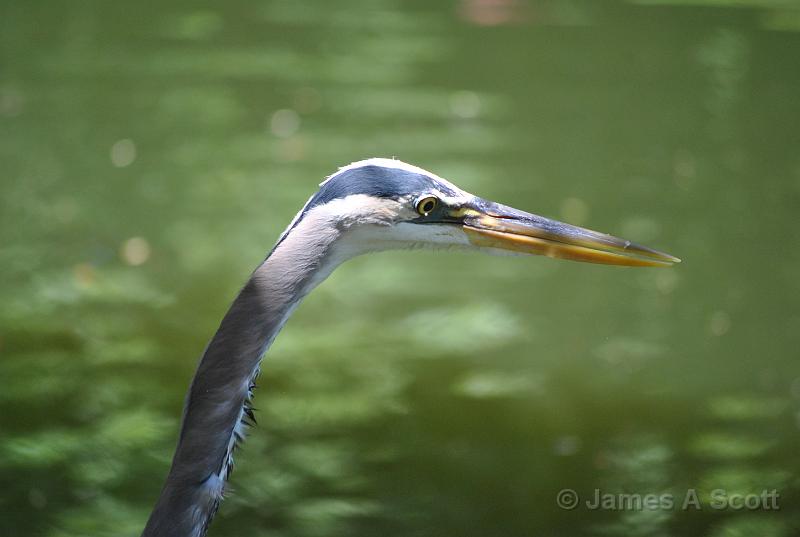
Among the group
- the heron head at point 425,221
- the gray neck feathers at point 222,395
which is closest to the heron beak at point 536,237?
the heron head at point 425,221

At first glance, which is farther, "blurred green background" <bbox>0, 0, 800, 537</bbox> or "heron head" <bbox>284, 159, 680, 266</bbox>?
"blurred green background" <bbox>0, 0, 800, 537</bbox>

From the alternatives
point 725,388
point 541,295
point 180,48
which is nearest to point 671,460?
point 725,388

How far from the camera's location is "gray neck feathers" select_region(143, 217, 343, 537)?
2635 mm

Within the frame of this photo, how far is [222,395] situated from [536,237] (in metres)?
1.07

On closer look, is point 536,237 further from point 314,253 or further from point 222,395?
point 222,395

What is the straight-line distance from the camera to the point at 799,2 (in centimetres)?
1120

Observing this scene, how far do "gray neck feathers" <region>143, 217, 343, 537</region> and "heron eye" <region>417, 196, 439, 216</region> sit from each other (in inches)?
16.4

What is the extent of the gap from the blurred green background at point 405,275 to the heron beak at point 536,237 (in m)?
1.48

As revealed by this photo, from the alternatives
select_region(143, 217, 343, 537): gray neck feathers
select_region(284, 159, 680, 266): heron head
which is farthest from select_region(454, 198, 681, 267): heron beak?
select_region(143, 217, 343, 537): gray neck feathers

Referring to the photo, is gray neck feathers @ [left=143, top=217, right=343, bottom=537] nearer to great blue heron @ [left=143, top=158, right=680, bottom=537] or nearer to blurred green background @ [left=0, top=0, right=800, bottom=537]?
great blue heron @ [left=143, top=158, right=680, bottom=537]

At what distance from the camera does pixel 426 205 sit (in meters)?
3.05

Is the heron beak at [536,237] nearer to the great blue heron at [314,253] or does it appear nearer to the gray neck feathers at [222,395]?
the great blue heron at [314,253]

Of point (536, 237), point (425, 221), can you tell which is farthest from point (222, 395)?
point (536, 237)

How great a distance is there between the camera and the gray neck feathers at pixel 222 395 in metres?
2.63
